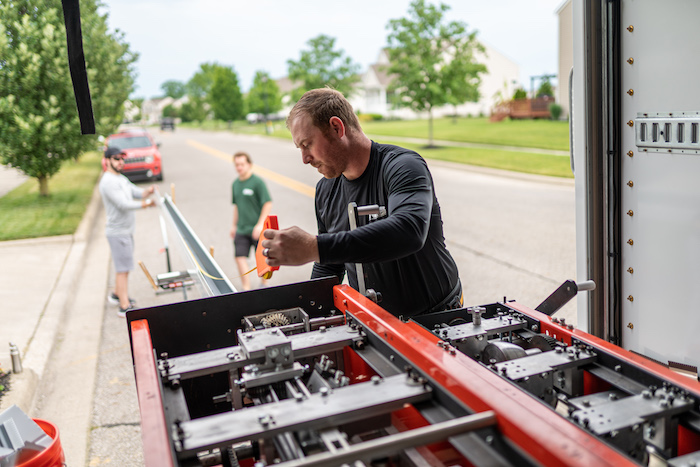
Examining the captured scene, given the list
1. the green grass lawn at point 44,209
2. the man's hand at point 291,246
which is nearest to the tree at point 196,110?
the green grass lawn at point 44,209

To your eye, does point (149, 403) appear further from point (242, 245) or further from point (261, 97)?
point (261, 97)

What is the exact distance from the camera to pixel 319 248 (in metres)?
2.11

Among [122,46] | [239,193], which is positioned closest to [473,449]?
[239,193]

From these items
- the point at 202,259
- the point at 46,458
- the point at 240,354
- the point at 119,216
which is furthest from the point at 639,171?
the point at 119,216

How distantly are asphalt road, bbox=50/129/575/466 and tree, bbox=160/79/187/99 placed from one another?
511 feet

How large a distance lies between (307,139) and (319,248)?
820mm

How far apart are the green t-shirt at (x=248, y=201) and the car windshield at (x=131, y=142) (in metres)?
14.5

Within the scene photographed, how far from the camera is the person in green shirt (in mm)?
8016

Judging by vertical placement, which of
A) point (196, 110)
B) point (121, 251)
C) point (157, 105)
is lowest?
point (121, 251)

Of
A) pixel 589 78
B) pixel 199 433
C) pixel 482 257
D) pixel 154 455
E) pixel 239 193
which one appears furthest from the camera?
pixel 482 257

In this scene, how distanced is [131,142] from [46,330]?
15.7 meters

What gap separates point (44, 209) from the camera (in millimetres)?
14766

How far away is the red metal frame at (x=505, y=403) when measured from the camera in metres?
1.43

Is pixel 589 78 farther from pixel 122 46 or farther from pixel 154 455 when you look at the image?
pixel 122 46
